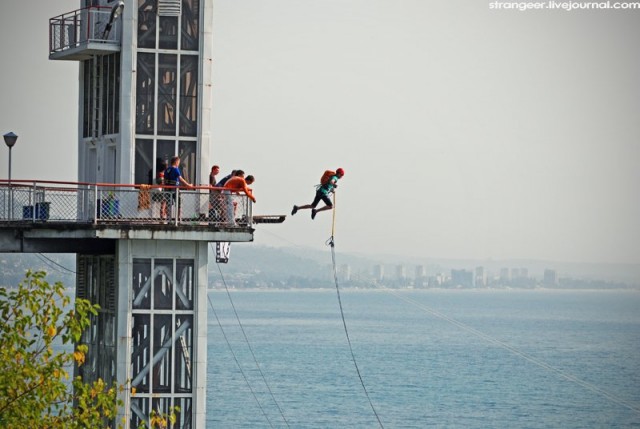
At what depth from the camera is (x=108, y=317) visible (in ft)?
126

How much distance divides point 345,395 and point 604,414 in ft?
66.3

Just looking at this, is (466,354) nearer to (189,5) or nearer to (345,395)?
(345,395)

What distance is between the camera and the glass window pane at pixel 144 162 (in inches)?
1465

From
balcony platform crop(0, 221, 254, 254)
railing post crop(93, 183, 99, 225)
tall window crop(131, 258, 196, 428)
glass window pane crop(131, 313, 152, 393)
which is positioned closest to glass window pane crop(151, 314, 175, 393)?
tall window crop(131, 258, 196, 428)

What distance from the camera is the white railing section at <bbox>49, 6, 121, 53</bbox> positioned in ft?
123

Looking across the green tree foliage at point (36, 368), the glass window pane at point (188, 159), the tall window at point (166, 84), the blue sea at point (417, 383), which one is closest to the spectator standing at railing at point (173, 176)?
the tall window at point (166, 84)

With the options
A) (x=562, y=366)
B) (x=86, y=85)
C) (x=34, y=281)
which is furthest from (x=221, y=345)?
(x=34, y=281)

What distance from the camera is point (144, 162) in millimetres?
37281

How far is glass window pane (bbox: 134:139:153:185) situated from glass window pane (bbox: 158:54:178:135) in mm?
462

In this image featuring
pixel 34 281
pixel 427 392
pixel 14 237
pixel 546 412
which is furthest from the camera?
pixel 427 392

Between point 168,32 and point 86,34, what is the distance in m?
2.25

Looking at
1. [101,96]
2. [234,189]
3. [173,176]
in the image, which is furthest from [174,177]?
[101,96]

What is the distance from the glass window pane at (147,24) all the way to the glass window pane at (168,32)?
19 centimetres

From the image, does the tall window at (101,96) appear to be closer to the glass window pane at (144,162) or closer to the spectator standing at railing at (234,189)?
the glass window pane at (144,162)
